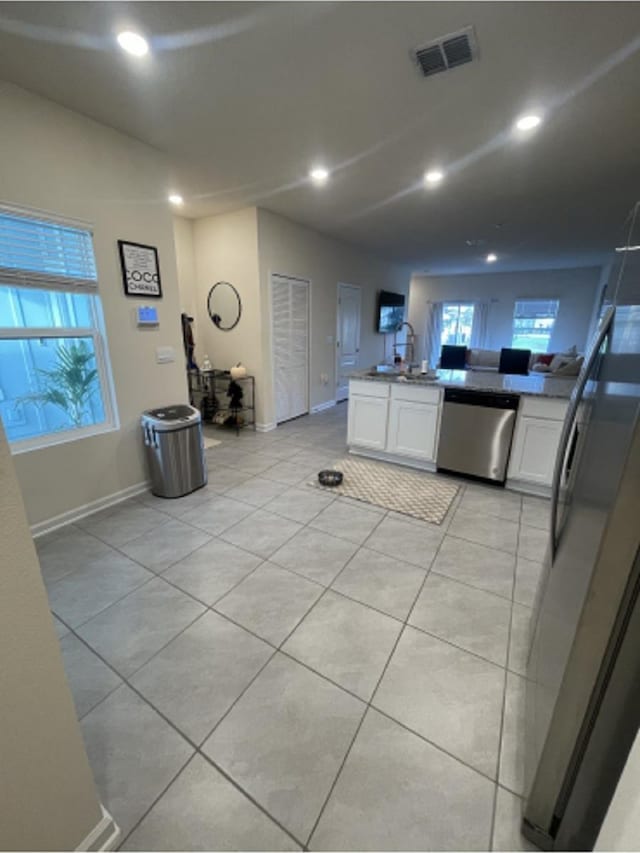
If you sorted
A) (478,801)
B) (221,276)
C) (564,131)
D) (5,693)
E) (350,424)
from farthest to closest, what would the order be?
1. (221,276)
2. (350,424)
3. (564,131)
4. (478,801)
5. (5,693)

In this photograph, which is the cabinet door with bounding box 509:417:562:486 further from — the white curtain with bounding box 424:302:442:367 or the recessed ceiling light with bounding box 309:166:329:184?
the white curtain with bounding box 424:302:442:367

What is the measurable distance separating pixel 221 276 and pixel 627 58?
3847 millimetres

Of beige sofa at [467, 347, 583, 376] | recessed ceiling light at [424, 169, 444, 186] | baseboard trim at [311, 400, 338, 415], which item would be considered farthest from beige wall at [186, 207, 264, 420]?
beige sofa at [467, 347, 583, 376]

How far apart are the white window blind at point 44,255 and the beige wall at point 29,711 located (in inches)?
86.1

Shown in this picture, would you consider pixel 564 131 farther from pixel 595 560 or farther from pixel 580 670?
pixel 580 670

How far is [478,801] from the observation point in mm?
1074

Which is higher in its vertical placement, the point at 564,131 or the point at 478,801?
the point at 564,131

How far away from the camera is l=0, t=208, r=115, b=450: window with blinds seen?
7.18 feet

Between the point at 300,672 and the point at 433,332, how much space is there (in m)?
9.38

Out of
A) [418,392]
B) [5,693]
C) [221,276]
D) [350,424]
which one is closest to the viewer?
[5,693]

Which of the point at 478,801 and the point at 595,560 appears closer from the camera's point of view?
the point at 595,560

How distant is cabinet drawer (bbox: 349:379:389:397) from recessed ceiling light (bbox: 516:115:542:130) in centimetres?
206

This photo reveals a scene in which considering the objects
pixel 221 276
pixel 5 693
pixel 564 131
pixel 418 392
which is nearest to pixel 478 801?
pixel 5 693

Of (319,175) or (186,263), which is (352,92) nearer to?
(319,175)
